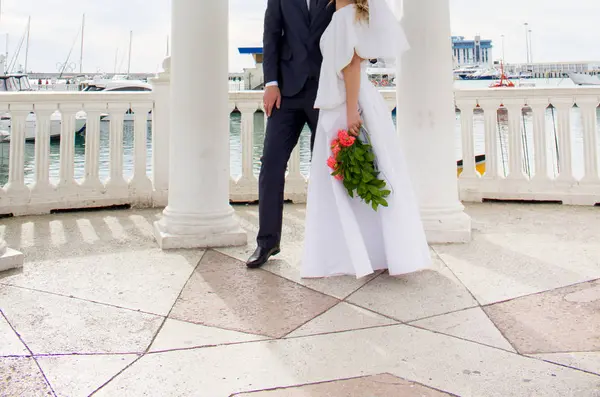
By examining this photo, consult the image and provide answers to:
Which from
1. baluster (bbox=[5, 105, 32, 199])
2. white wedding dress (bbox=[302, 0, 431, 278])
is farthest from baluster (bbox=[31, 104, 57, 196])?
white wedding dress (bbox=[302, 0, 431, 278])

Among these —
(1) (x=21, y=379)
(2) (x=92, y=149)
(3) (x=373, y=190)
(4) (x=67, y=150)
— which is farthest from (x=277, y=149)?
(4) (x=67, y=150)

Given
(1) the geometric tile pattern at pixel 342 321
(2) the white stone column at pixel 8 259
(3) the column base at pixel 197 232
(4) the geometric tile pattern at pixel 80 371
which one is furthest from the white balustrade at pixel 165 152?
(4) the geometric tile pattern at pixel 80 371

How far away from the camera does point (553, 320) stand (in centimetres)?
220

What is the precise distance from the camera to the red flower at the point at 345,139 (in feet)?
9.11

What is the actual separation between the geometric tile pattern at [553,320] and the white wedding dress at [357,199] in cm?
62

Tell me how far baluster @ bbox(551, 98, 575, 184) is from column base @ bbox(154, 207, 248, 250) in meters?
3.67

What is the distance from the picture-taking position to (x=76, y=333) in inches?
83.0

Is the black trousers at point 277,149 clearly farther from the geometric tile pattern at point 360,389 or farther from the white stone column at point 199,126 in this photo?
the geometric tile pattern at point 360,389

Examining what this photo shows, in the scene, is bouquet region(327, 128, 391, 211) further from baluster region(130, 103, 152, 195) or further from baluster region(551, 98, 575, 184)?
baluster region(551, 98, 575, 184)

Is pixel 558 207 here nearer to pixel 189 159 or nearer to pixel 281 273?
pixel 281 273

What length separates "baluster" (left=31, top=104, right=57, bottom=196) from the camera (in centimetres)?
489

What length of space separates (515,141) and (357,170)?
3.38 meters

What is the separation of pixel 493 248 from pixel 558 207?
6.67 ft

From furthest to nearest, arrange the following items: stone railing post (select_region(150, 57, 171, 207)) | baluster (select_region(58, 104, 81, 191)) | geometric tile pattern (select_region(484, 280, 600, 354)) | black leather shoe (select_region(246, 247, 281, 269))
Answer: stone railing post (select_region(150, 57, 171, 207))
baluster (select_region(58, 104, 81, 191))
black leather shoe (select_region(246, 247, 281, 269))
geometric tile pattern (select_region(484, 280, 600, 354))
